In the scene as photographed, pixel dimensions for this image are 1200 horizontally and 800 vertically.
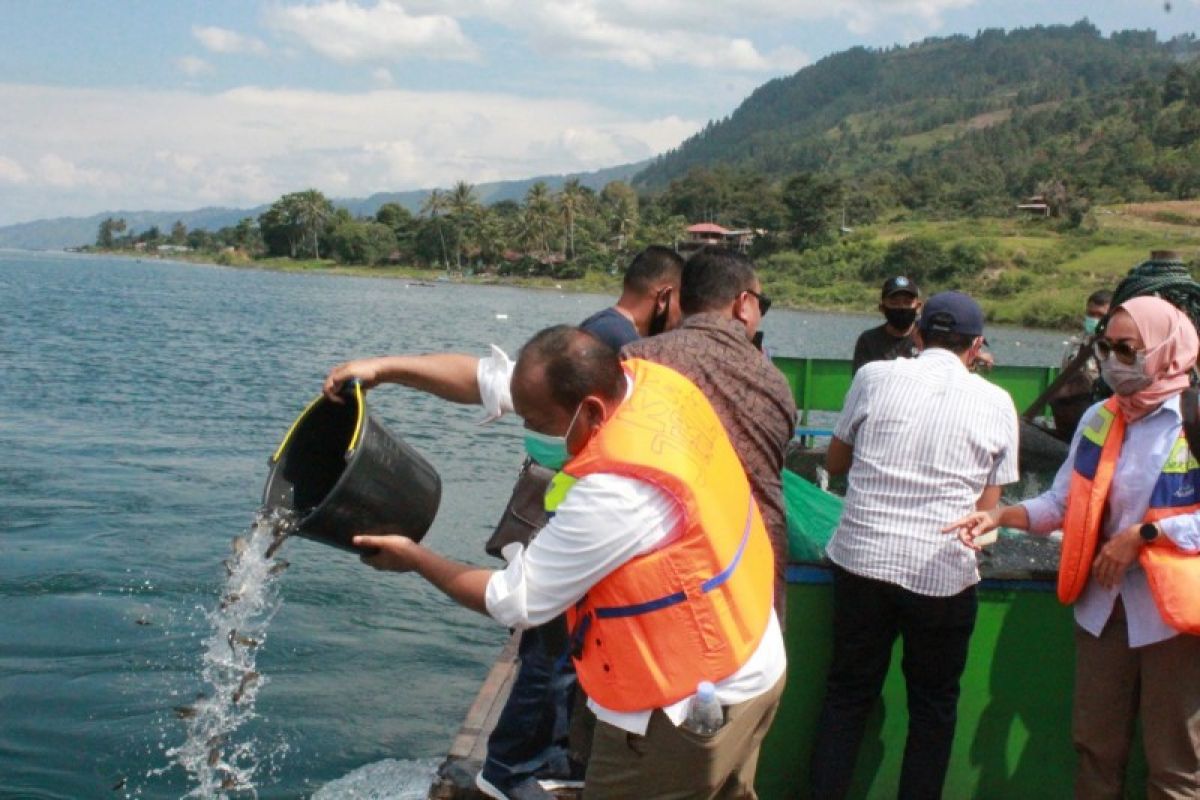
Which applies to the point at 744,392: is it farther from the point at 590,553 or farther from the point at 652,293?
the point at 590,553

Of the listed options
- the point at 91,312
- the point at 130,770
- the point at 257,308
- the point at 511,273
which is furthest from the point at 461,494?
the point at 511,273

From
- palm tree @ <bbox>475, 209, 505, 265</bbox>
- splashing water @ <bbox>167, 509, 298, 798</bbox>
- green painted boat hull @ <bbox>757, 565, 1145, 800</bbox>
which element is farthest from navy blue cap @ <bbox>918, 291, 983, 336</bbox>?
palm tree @ <bbox>475, 209, 505, 265</bbox>

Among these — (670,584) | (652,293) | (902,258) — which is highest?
(652,293)

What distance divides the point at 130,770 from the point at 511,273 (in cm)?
11762

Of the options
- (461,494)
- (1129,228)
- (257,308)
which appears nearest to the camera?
(461,494)

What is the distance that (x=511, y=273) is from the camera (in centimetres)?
12312

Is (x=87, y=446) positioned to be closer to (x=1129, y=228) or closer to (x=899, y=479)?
(x=899, y=479)

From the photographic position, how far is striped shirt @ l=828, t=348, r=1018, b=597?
382cm

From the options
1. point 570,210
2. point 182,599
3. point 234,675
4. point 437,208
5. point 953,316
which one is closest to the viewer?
point 953,316

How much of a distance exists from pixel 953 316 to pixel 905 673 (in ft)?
4.14

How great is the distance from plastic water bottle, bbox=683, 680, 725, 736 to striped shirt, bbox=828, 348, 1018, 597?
1.41 meters

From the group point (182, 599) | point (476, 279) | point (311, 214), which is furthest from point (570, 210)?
point (182, 599)

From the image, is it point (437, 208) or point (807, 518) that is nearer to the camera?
point (807, 518)

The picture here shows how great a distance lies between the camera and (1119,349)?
3.56 m
